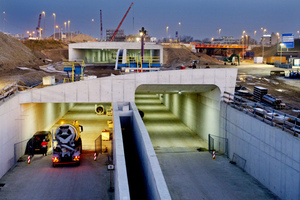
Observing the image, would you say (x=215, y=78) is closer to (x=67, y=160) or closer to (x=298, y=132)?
(x=298, y=132)

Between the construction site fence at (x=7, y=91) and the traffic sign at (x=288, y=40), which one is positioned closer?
the construction site fence at (x=7, y=91)

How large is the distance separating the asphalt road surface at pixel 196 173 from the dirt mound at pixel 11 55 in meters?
29.8

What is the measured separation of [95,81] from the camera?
88.8 feet

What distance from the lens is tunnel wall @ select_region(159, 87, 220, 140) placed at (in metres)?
28.7

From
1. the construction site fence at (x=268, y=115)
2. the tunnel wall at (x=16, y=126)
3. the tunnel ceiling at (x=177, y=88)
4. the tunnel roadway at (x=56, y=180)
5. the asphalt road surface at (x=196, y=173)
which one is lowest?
the asphalt road surface at (x=196, y=173)

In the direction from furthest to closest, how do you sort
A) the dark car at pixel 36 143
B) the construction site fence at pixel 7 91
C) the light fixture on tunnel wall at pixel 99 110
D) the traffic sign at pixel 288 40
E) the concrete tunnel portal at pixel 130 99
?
the traffic sign at pixel 288 40, the light fixture on tunnel wall at pixel 99 110, the concrete tunnel portal at pixel 130 99, the dark car at pixel 36 143, the construction site fence at pixel 7 91

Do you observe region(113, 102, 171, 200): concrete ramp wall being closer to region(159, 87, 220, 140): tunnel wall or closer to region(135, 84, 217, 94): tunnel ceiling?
region(135, 84, 217, 94): tunnel ceiling

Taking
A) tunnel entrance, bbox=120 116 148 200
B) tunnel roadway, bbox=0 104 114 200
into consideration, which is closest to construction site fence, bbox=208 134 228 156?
tunnel entrance, bbox=120 116 148 200

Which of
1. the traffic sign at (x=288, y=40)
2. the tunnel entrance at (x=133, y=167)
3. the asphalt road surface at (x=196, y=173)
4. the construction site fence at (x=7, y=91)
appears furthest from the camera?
the traffic sign at (x=288, y=40)

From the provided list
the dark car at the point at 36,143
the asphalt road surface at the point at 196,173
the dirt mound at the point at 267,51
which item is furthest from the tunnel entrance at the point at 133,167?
the dirt mound at the point at 267,51

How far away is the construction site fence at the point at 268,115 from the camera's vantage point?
60.2ft

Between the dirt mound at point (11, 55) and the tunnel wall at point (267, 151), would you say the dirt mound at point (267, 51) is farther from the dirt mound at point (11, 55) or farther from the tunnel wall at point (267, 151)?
the tunnel wall at point (267, 151)

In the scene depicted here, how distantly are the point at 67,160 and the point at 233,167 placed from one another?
1136 centimetres

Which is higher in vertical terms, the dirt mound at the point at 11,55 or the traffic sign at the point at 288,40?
the traffic sign at the point at 288,40
